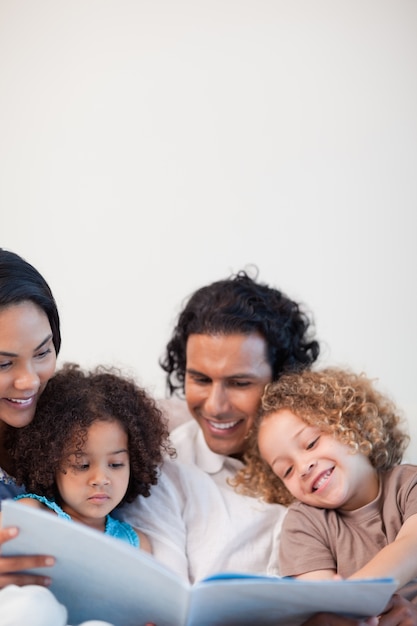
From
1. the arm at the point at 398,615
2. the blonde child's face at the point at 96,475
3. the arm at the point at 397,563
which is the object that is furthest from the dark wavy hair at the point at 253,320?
the arm at the point at 398,615

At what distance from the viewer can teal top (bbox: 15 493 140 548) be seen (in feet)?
6.95

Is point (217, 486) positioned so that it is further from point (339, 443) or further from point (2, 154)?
point (2, 154)

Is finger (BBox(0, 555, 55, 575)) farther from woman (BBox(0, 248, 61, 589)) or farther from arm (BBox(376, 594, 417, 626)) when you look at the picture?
arm (BBox(376, 594, 417, 626))

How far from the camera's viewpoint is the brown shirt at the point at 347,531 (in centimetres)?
217

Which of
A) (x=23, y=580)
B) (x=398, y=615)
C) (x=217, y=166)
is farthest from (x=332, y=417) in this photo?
(x=217, y=166)

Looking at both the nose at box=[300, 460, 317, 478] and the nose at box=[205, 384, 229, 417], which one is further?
the nose at box=[205, 384, 229, 417]

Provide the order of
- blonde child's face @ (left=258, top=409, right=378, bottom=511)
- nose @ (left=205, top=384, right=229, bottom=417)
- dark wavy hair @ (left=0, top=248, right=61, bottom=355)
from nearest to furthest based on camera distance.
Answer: dark wavy hair @ (left=0, top=248, right=61, bottom=355)
blonde child's face @ (left=258, top=409, right=378, bottom=511)
nose @ (left=205, top=384, right=229, bottom=417)

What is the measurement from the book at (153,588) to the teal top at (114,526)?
43 cm

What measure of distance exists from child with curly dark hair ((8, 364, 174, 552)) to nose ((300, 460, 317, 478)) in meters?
0.41

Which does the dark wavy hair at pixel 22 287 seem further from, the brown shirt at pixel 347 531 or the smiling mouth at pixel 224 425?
the brown shirt at pixel 347 531

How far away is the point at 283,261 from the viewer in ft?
12.4

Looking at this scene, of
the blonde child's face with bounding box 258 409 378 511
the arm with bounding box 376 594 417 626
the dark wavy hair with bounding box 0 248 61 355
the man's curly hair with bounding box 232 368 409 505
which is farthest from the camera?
the man's curly hair with bounding box 232 368 409 505

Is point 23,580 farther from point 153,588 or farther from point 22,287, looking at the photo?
point 22,287

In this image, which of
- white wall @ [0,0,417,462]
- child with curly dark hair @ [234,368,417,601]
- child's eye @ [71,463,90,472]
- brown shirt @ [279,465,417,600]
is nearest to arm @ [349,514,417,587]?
child with curly dark hair @ [234,368,417,601]
